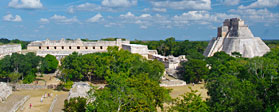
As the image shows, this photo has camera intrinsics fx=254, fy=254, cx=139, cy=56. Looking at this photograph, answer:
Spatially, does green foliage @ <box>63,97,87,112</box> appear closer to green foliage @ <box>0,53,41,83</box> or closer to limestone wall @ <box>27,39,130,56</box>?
green foliage @ <box>0,53,41,83</box>

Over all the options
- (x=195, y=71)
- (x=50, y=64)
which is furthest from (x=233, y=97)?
(x=50, y=64)

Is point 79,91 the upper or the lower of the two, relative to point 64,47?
lower

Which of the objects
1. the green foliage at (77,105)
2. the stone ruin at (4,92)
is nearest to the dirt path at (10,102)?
the stone ruin at (4,92)

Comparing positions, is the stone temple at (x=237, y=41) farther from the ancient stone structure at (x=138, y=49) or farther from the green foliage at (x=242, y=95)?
the green foliage at (x=242, y=95)

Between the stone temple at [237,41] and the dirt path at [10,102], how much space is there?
29.3 m

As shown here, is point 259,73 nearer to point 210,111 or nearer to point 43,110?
point 210,111

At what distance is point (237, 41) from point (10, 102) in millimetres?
32760

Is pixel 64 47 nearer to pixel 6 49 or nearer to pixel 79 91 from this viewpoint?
pixel 6 49

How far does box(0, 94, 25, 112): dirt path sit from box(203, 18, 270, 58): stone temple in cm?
2931

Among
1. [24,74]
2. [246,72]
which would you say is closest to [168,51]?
[24,74]

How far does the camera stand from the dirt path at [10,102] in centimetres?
1791

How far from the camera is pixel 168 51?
161 feet

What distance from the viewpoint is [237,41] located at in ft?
130

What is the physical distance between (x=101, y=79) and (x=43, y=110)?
11108 millimetres
